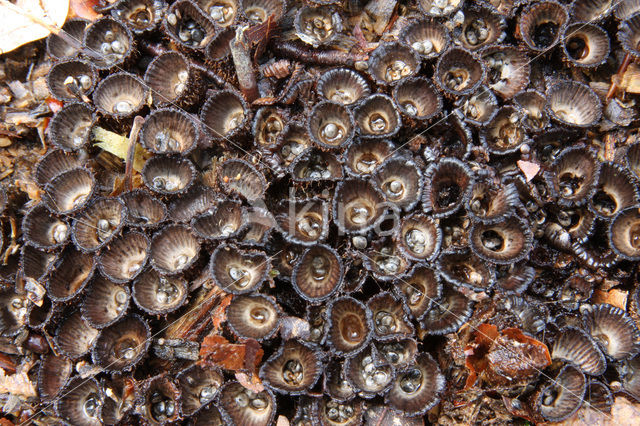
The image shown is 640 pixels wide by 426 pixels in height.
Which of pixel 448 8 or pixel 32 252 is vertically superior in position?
pixel 448 8

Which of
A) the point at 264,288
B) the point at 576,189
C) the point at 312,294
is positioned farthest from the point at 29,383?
the point at 576,189

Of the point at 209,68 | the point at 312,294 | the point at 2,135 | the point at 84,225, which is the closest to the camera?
the point at 312,294

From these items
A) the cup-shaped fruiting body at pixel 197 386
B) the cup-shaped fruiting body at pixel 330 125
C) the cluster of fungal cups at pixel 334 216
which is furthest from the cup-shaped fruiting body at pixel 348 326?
the cup-shaped fruiting body at pixel 330 125

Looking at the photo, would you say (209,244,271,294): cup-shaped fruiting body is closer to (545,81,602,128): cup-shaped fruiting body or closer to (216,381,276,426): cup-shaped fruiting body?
(216,381,276,426): cup-shaped fruiting body

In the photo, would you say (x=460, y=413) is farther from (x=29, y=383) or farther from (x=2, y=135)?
(x=2, y=135)

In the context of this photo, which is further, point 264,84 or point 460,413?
point 264,84

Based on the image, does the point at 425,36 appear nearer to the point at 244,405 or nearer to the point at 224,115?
the point at 224,115

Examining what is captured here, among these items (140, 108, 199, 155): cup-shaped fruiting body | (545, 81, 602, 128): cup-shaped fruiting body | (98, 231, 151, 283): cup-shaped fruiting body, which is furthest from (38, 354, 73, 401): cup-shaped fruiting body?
(545, 81, 602, 128): cup-shaped fruiting body
